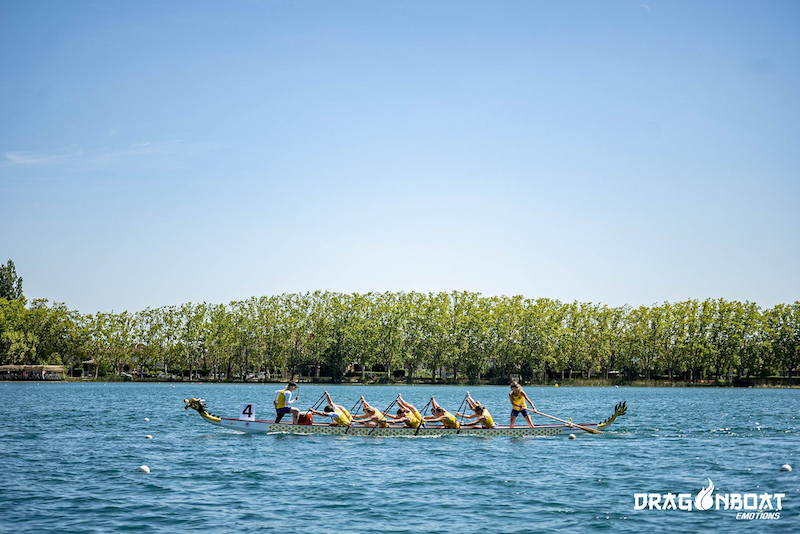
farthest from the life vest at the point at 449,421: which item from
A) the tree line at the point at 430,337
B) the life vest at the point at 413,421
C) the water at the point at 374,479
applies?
the tree line at the point at 430,337

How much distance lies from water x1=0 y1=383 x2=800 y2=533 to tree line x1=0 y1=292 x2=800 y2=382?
264 ft

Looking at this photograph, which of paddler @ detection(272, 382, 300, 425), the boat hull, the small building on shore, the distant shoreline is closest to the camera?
the boat hull

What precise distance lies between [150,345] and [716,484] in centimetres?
11196

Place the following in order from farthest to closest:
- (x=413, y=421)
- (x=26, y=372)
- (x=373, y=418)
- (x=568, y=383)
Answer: (x=568, y=383)
(x=26, y=372)
(x=373, y=418)
(x=413, y=421)

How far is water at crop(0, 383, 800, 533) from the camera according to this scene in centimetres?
1565

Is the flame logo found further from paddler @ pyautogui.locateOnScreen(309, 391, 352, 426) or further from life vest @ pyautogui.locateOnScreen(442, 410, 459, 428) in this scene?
paddler @ pyautogui.locateOnScreen(309, 391, 352, 426)

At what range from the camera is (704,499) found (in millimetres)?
17781

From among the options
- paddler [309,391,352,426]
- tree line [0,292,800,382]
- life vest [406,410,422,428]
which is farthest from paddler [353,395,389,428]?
tree line [0,292,800,382]

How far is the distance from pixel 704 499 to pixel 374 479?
8733mm

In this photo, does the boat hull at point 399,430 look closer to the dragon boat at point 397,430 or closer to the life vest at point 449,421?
the dragon boat at point 397,430

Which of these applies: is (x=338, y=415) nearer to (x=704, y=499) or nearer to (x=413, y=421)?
(x=413, y=421)

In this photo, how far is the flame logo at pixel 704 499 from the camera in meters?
17.1

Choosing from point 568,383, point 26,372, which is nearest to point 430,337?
point 568,383

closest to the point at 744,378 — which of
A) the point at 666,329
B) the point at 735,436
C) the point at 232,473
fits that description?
the point at 666,329
